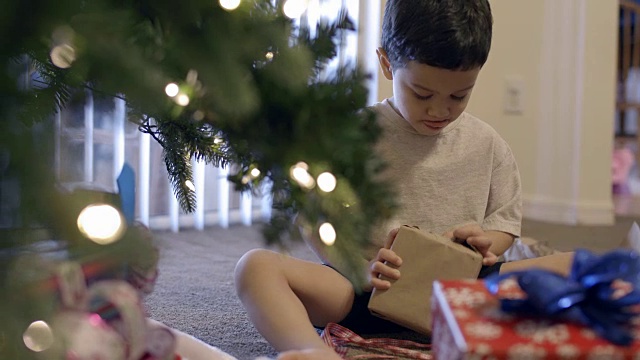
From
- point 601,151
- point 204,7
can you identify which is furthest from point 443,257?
point 601,151

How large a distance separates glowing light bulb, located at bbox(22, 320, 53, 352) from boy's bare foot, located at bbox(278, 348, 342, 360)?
360mm

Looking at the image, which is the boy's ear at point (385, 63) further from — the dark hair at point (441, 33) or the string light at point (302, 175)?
the string light at point (302, 175)

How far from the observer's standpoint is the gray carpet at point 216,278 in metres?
1.09

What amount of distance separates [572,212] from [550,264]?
1.30 m

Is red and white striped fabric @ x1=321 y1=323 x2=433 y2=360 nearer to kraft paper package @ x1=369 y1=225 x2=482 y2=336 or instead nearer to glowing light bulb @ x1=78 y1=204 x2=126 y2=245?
kraft paper package @ x1=369 y1=225 x2=482 y2=336

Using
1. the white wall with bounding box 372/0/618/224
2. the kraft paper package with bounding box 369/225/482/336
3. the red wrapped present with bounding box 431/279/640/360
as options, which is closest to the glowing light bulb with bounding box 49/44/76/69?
the red wrapped present with bounding box 431/279/640/360

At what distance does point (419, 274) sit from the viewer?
3.29 feet

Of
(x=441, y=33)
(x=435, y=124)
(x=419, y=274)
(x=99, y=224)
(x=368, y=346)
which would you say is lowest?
(x=368, y=346)

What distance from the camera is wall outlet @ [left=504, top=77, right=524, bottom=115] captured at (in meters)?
2.38

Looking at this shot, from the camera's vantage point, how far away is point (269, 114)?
63cm

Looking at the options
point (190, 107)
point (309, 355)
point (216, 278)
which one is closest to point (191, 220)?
point (216, 278)

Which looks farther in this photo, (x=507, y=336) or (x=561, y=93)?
(x=561, y=93)

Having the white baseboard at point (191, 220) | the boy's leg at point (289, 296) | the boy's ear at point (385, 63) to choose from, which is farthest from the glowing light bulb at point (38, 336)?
the white baseboard at point (191, 220)

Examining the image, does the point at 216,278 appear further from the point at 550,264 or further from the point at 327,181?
the point at 327,181
